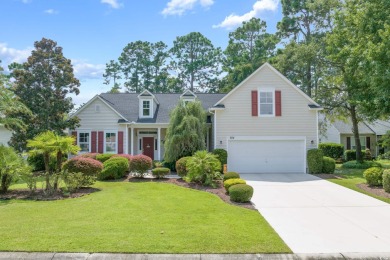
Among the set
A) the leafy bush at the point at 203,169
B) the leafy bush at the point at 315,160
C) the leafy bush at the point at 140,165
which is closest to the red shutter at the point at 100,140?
the leafy bush at the point at 140,165

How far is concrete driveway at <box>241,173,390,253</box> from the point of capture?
6.74 meters

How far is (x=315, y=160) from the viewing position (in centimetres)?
1897

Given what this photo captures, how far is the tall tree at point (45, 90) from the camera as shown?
20844mm

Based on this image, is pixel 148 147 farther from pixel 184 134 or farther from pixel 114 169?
pixel 114 169

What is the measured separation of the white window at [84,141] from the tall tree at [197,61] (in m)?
27.4

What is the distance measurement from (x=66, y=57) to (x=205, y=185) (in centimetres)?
1475

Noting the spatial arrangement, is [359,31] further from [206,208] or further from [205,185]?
[206,208]

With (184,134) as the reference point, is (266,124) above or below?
above

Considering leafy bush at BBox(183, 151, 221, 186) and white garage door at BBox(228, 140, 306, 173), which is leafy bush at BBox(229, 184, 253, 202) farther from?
white garage door at BBox(228, 140, 306, 173)

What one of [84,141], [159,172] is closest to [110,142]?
[84,141]

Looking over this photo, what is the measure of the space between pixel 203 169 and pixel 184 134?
4.74 metres

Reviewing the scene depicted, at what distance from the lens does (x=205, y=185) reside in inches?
570

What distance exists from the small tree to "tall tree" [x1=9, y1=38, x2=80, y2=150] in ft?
24.6

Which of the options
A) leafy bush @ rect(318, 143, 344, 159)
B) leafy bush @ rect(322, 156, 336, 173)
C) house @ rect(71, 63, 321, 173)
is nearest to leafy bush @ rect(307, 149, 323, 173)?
leafy bush @ rect(322, 156, 336, 173)
